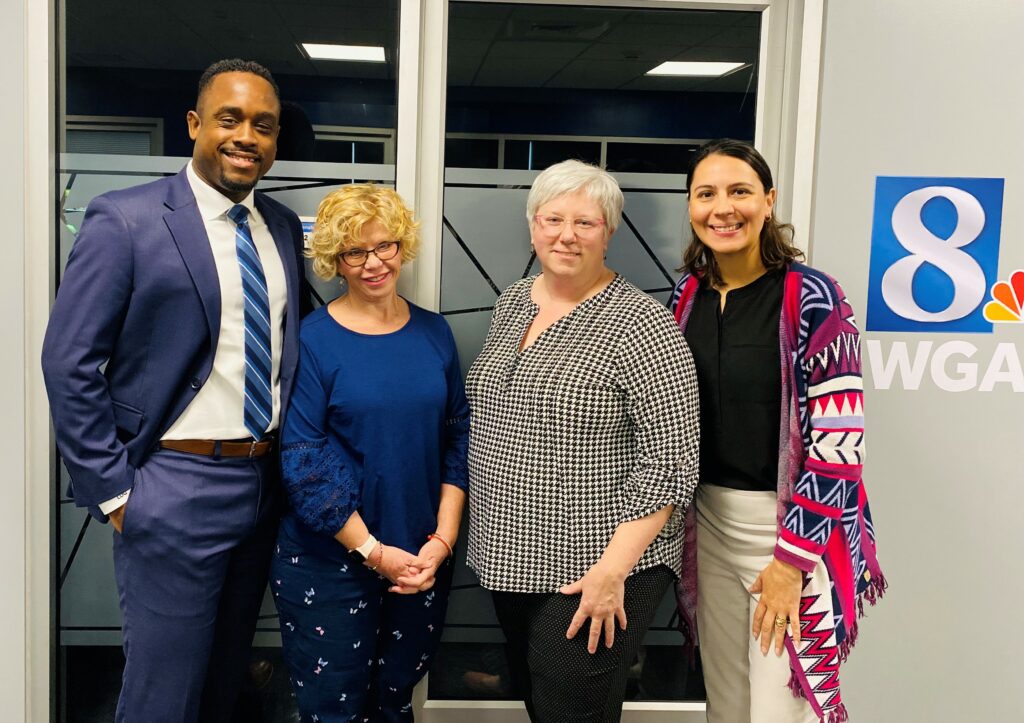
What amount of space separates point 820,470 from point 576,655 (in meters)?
0.63

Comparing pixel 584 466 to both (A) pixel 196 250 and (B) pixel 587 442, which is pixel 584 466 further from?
(A) pixel 196 250

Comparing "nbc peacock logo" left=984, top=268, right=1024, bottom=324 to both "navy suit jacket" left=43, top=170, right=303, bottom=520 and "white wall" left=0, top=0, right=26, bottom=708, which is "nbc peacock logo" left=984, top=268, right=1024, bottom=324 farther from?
"white wall" left=0, top=0, right=26, bottom=708

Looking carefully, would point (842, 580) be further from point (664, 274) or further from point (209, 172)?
point (209, 172)

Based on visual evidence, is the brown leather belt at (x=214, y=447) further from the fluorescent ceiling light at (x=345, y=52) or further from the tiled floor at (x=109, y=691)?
the fluorescent ceiling light at (x=345, y=52)

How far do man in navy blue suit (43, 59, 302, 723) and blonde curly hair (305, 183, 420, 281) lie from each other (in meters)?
0.15

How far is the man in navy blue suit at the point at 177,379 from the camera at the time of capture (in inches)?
63.5

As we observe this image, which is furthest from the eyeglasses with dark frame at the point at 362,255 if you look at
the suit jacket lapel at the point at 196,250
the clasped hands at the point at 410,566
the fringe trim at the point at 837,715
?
the fringe trim at the point at 837,715

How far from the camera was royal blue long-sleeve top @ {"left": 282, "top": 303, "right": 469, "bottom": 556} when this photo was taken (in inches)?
66.4

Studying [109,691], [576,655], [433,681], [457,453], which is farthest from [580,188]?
[109,691]

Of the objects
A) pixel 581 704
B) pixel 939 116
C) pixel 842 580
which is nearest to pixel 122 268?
pixel 581 704

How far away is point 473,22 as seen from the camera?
2.17 meters

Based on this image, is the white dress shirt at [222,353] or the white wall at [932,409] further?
the white wall at [932,409]

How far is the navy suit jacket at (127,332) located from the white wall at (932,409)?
1571mm

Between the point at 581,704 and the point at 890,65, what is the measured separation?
1.77 metres
